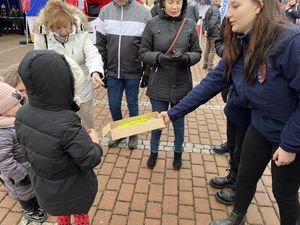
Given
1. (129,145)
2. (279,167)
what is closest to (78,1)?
(129,145)

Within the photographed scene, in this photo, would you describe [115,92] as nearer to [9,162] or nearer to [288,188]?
[9,162]

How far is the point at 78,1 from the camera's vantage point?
7887 mm

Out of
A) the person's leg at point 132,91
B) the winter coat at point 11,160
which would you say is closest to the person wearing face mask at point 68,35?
the person's leg at point 132,91

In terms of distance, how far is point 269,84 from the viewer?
5.67 feet

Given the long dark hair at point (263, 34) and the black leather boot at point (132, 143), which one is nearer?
the long dark hair at point (263, 34)

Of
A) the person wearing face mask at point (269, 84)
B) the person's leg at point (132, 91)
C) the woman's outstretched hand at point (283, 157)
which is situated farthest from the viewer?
the person's leg at point (132, 91)

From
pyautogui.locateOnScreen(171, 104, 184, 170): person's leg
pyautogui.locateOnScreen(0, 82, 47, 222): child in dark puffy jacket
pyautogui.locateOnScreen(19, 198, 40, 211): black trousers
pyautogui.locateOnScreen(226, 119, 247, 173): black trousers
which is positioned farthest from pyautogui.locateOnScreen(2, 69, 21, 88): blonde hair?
pyautogui.locateOnScreen(226, 119, 247, 173): black trousers

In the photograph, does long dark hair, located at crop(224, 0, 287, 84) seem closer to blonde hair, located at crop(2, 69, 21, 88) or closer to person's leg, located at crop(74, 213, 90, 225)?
person's leg, located at crop(74, 213, 90, 225)

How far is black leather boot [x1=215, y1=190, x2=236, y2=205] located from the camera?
2893mm

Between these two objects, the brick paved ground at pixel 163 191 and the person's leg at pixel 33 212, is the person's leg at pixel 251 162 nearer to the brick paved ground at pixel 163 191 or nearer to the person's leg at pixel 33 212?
the brick paved ground at pixel 163 191

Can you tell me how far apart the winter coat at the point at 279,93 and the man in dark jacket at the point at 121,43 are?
1.56m

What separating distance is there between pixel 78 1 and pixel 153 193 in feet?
21.2

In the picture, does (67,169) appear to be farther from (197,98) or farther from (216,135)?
(216,135)

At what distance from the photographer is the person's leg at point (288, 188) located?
6.13 feet
